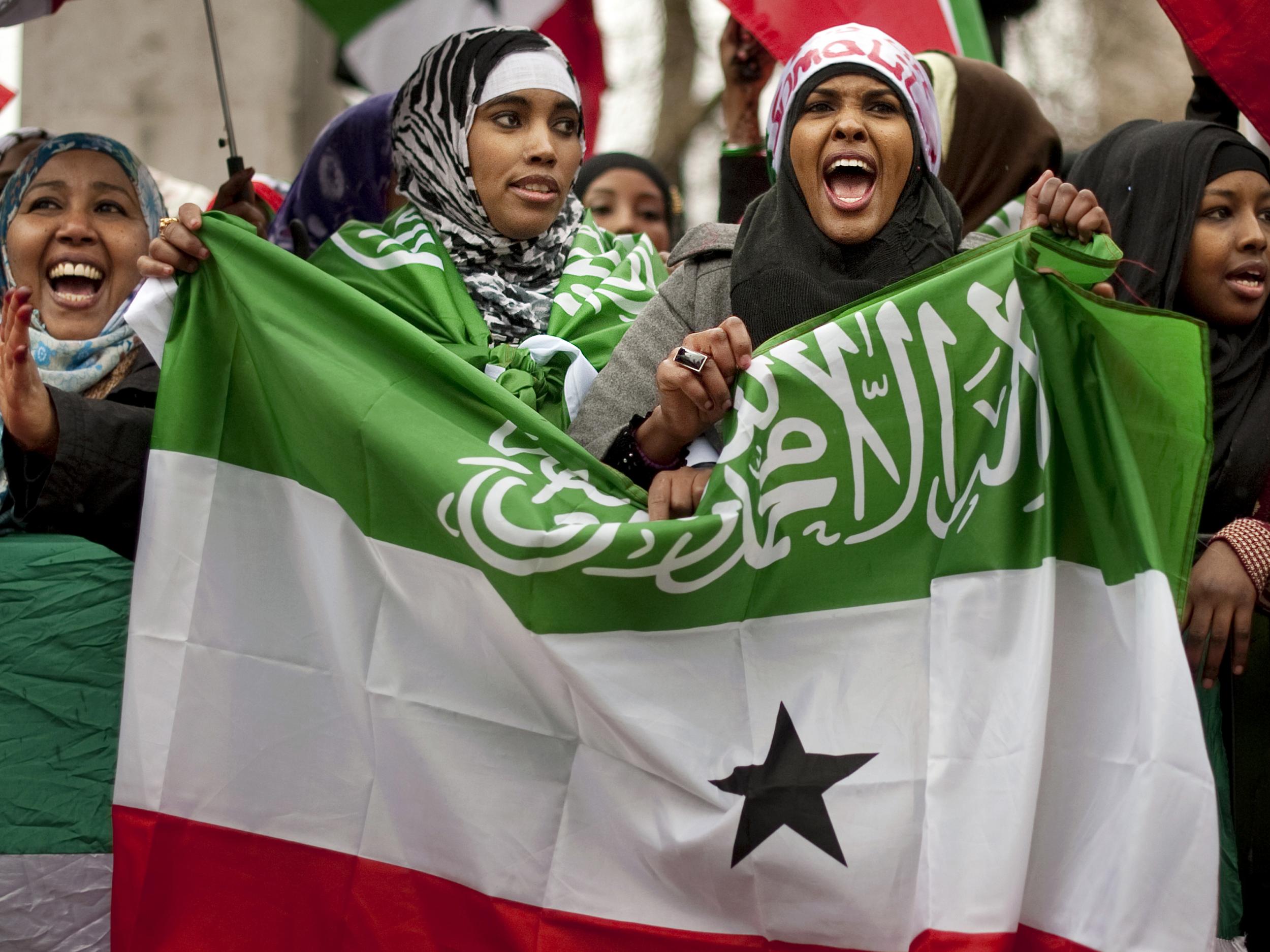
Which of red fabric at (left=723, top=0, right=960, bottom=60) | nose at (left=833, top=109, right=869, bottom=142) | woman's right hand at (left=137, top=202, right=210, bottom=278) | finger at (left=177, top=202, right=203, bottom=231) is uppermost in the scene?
red fabric at (left=723, top=0, right=960, bottom=60)

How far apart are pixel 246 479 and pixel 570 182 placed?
103 centimetres

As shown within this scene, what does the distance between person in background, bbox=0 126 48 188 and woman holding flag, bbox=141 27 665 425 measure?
1.10 metres

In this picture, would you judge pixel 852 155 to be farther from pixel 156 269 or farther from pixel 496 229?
pixel 156 269

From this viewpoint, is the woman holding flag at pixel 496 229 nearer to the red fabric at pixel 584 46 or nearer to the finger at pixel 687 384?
the finger at pixel 687 384

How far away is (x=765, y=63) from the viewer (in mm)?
4430

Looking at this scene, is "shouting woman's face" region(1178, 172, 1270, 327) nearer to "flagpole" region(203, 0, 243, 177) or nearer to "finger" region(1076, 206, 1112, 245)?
"finger" region(1076, 206, 1112, 245)

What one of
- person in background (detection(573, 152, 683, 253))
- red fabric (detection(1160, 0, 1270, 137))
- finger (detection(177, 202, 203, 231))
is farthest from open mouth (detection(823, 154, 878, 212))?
person in background (detection(573, 152, 683, 253))

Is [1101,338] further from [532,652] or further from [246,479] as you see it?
[246,479]

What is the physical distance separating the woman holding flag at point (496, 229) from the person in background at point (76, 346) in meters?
0.52

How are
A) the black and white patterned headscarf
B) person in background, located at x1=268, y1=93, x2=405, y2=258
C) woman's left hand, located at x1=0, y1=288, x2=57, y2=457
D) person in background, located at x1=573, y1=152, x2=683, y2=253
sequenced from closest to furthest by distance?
woman's left hand, located at x1=0, y1=288, x2=57, y2=457 < the black and white patterned headscarf < person in background, located at x1=268, y1=93, x2=405, y2=258 < person in background, located at x1=573, y1=152, x2=683, y2=253

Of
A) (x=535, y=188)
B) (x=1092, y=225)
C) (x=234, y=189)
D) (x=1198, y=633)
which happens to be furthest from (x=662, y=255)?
(x=1198, y=633)

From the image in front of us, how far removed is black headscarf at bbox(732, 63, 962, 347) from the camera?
279 cm

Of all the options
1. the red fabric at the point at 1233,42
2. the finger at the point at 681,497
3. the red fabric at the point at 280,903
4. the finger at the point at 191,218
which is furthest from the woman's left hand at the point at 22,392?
the red fabric at the point at 1233,42

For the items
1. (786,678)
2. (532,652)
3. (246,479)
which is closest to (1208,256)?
(786,678)
